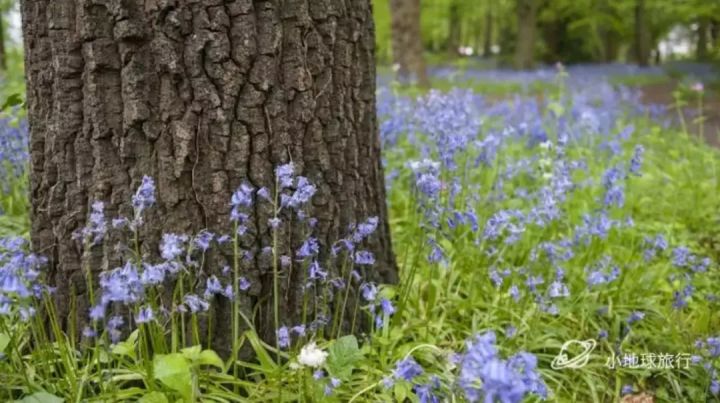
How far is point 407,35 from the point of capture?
35.0 feet

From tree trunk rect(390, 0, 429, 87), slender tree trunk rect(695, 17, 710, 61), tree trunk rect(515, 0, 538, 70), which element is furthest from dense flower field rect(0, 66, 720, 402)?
slender tree trunk rect(695, 17, 710, 61)

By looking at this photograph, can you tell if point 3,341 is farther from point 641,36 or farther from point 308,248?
point 641,36

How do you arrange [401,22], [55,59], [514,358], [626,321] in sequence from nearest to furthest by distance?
[514,358], [55,59], [626,321], [401,22]

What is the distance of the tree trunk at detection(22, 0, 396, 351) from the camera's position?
6.40 ft

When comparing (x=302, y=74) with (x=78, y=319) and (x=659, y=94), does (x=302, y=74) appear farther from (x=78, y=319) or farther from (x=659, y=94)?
(x=659, y=94)

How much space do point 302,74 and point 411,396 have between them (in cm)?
106

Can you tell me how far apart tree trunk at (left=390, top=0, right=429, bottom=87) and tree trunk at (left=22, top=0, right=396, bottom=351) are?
8625 mm

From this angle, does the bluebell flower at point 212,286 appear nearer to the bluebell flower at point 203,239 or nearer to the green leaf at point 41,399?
the bluebell flower at point 203,239

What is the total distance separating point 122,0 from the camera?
1917 mm

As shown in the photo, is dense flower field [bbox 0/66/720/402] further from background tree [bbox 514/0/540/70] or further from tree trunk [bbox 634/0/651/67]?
tree trunk [bbox 634/0/651/67]

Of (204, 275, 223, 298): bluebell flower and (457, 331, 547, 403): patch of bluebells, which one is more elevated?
(457, 331, 547, 403): patch of bluebells

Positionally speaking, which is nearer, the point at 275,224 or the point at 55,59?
the point at 275,224

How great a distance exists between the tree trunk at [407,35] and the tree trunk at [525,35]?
838 cm

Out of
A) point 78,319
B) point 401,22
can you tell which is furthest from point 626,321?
point 401,22
